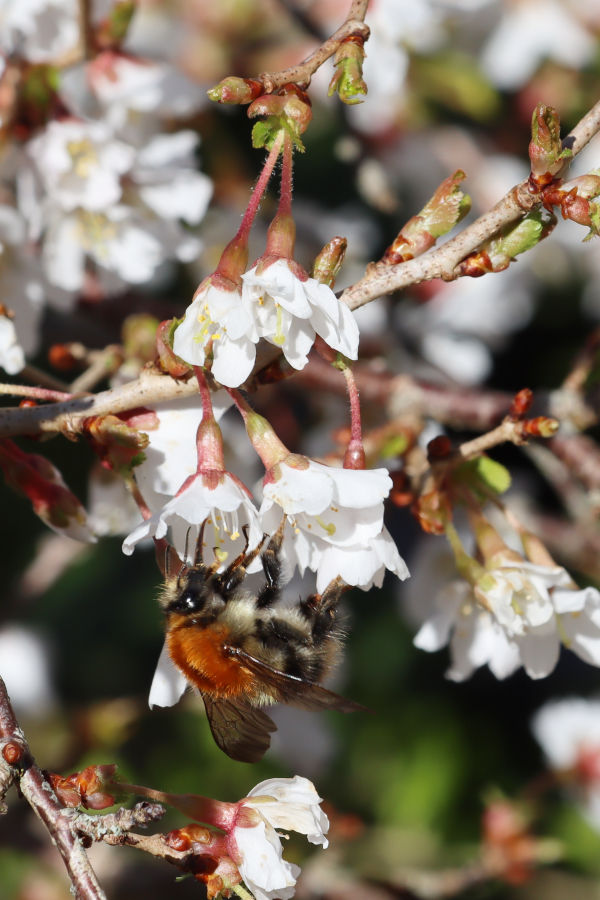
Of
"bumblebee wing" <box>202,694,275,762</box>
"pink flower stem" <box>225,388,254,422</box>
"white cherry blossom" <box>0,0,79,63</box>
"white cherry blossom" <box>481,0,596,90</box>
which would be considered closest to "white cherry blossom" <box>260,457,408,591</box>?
"pink flower stem" <box>225,388,254,422</box>

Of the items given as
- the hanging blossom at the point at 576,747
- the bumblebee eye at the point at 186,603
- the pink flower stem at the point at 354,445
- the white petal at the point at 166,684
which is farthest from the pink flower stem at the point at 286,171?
the hanging blossom at the point at 576,747

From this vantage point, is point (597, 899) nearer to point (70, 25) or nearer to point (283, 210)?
point (283, 210)

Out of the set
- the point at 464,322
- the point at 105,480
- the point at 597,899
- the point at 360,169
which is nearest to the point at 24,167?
the point at 105,480

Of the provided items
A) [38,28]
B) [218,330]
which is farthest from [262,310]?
[38,28]

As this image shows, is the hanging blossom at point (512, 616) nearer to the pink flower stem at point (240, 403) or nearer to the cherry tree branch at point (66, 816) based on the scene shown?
the pink flower stem at point (240, 403)

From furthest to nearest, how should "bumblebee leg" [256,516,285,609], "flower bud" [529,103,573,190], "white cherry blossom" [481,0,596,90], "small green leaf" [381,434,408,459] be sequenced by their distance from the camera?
"white cherry blossom" [481,0,596,90] → "small green leaf" [381,434,408,459] → "bumblebee leg" [256,516,285,609] → "flower bud" [529,103,573,190]

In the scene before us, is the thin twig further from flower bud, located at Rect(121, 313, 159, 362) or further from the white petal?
flower bud, located at Rect(121, 313, 159, 362)
